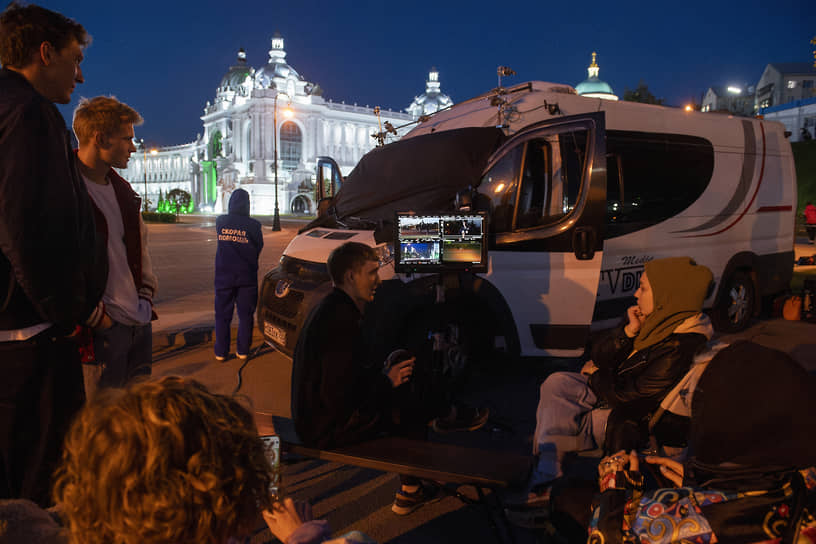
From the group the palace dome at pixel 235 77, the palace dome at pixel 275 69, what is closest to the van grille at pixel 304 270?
the palace dome at pixel 275 69

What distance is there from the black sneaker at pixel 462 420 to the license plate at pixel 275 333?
1835mm

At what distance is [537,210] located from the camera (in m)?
5.13

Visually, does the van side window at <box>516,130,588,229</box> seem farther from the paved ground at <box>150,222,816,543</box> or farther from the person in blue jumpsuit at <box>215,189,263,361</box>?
the person in blue jumpsuit at <box>215,189,263,361</box>

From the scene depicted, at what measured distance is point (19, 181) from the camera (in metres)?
1.82

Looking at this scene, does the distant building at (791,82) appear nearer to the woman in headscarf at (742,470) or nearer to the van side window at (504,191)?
the van side window at (504,191)

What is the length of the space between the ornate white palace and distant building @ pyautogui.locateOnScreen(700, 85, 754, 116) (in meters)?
48.4

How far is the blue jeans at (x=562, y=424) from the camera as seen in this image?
124 inches

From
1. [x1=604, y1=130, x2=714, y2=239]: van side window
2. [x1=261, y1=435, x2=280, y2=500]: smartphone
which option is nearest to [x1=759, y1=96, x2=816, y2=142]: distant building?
[x1=604, y1=130, x2=714, y2=239]: van side window

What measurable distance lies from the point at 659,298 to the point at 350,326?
172cm

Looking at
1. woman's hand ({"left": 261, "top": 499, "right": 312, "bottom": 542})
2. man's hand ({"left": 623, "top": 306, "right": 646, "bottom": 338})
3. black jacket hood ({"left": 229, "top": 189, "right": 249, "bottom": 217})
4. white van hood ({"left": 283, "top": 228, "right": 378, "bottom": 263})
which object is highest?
black jacket hood ({"left": 229, "top": 189, "right": 249, "bottom": 217})

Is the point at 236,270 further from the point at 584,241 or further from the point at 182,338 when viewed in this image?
the point at 584,241

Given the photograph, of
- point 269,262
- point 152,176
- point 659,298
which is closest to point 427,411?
point 659,298

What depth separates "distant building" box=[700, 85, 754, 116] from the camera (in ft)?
303

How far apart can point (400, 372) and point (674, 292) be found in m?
1.56
